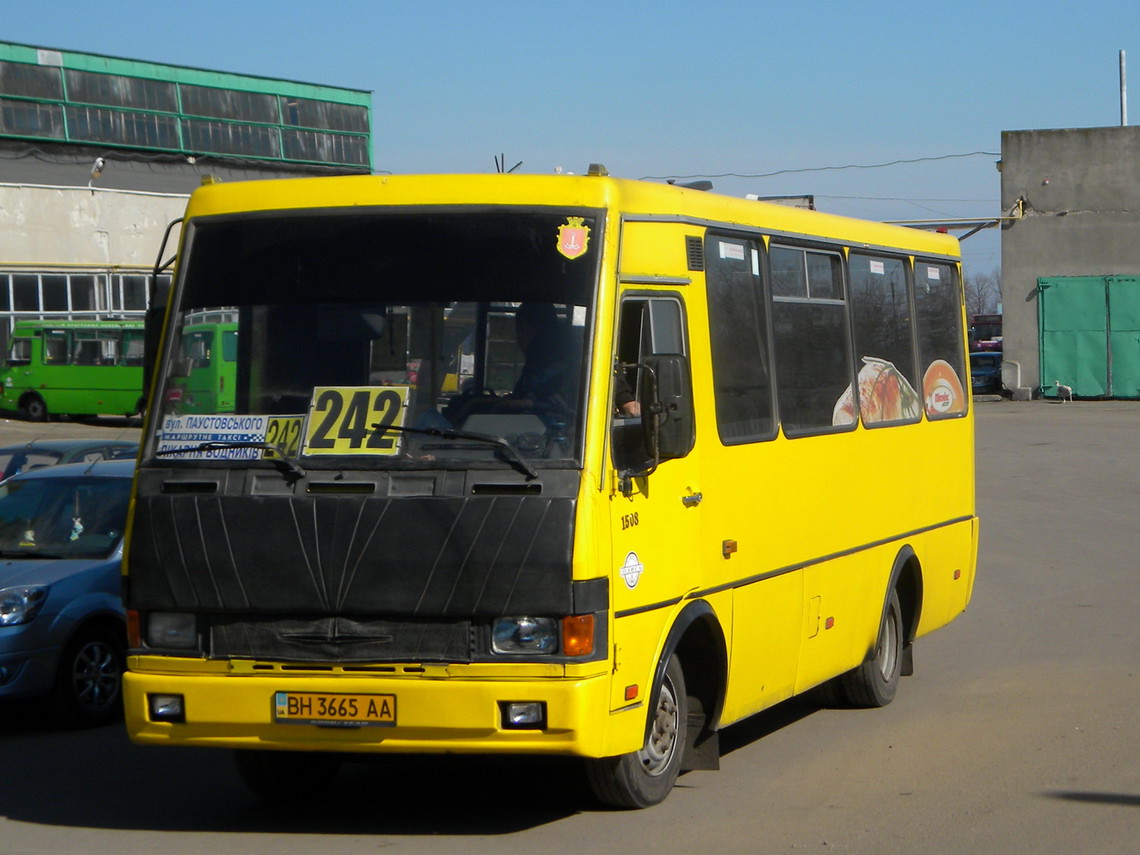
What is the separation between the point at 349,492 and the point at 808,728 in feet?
13.2

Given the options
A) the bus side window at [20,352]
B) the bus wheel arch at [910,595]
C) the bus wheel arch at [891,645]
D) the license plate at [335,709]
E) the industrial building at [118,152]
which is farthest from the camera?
the industrial building at [118,152]

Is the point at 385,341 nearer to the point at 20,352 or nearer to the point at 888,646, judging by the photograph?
the point at 888,646

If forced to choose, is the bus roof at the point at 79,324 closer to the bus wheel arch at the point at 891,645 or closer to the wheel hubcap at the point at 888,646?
the bus wheel arch at the point at 891,645

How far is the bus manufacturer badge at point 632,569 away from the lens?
657 cm

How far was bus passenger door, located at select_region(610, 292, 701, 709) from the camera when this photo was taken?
258 inches

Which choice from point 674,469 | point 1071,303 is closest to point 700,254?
point 674,469

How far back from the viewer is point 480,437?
6465mm

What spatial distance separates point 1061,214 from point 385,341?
42.4 m

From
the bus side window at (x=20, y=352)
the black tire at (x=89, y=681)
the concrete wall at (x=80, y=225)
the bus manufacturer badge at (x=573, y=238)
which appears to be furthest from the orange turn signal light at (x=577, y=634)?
the concrete wall at (x=80, y=225)

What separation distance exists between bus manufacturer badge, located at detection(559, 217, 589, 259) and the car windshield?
188 inches

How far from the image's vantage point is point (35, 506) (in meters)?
10.6

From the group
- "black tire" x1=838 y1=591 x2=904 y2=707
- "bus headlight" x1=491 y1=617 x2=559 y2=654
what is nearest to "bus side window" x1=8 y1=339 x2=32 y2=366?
"black tire" x1=838 y1=591 x2=904 y2=707

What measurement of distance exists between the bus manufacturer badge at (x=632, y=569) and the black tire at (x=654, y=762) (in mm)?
551

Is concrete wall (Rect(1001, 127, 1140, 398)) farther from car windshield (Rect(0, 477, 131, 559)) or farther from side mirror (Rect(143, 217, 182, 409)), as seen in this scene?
side mirror (Rect(143, 217, 182, 409))
